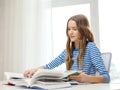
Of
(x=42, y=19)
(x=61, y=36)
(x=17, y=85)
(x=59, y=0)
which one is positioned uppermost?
(x=59, y=0)

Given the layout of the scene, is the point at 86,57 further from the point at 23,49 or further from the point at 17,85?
the point at 23,49

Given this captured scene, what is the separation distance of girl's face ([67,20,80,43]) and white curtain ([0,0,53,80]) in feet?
4.03

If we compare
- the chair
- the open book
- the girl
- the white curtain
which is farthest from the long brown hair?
the white curtain

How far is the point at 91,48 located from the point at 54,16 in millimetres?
1497

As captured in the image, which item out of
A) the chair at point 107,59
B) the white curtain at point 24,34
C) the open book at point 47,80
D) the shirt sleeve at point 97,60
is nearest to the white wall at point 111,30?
the white curtain at point 24,34

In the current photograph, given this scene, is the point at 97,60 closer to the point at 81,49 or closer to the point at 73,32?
the point at 81,49

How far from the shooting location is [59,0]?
3.10 metres

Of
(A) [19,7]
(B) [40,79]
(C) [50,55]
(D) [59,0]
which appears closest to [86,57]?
(B) [40,79]

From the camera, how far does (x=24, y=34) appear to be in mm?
3141

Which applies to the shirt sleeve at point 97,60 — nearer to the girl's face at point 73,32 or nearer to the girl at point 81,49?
the girl at point 81,49

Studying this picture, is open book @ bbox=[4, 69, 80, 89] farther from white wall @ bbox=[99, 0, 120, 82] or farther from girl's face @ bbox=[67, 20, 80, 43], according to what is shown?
white wall @ bbox=[99, 0, 120, 82]

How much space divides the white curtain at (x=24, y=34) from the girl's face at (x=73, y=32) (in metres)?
1.23

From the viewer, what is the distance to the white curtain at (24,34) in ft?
9.87

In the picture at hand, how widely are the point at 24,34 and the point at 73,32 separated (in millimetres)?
1500
